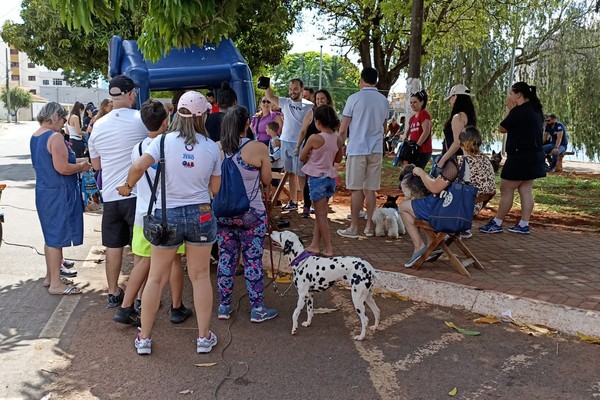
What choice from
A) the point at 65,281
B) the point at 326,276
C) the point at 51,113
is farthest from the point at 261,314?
the point at 51,113

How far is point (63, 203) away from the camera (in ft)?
18.3

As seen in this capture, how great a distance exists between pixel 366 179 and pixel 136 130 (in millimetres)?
3288

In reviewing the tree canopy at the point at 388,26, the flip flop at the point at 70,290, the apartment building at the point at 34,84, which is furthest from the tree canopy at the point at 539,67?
the apartment building at the point at 34,84

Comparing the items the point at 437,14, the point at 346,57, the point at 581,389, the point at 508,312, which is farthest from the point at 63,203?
the point at 346,57

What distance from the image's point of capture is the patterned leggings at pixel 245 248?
16.0 ft

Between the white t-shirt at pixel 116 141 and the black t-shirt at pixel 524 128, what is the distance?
15.2 ft

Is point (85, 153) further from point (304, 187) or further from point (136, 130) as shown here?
point (136, 130)

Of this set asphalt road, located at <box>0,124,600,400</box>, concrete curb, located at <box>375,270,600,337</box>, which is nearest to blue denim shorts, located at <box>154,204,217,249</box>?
asphalt road, located at <box>0,124,600,400</box>

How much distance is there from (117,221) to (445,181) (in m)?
3.00

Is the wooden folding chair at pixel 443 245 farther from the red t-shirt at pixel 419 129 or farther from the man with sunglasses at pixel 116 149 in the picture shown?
the man with sunglasses at pixel 116 149

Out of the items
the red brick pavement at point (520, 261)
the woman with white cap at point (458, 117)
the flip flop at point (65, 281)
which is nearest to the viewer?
the red brick pavement at point (520, 261)

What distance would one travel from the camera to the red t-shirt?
25.6ft

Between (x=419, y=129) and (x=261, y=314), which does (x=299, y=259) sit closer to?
(x=261, y=314)

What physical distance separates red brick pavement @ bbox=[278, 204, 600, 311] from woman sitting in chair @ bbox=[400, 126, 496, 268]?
0.31 meters
